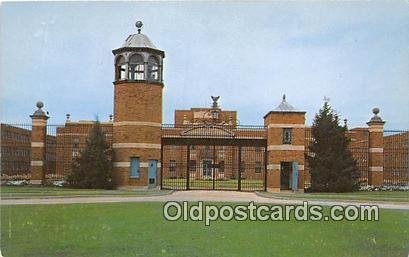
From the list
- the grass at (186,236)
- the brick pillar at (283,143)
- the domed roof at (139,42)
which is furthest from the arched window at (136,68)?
the grass at (186,236)

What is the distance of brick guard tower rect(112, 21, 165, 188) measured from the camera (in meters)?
17.8

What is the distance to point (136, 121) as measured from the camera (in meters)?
18.0

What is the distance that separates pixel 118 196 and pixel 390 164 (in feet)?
37.3

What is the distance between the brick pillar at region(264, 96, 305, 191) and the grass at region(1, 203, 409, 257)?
814cm

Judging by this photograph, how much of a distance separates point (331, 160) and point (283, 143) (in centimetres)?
174

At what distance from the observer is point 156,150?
1828cm

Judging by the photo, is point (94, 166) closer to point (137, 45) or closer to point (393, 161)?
point (137, 45)

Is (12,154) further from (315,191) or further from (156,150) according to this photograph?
(315,191)

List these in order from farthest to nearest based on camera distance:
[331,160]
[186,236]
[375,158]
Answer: [375,158] < [331,160] < [186,236]

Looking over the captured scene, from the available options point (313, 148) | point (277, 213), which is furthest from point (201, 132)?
point (277, 213)

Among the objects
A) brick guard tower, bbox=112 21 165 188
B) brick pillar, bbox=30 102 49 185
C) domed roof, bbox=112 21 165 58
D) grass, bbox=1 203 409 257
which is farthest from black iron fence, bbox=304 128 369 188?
grass, bbox=1 203 409 257

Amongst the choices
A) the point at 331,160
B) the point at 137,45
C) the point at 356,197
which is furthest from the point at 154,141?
the point at 356,197

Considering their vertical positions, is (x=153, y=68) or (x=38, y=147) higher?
(x=153, y=68)

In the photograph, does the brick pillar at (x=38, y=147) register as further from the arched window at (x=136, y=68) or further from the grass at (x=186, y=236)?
the grass at (x=186, y=236)
